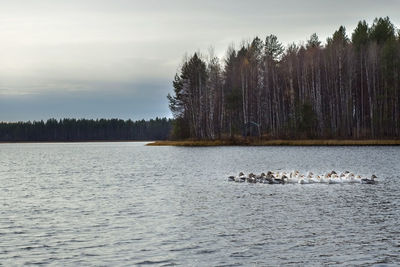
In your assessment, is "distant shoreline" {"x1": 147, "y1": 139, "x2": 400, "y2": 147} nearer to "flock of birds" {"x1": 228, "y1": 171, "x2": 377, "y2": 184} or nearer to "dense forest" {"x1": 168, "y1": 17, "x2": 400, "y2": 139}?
"dense forest" {"x1": 168, "y1": 17, "x2": 400, "y2": 139}

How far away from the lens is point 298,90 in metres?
86.2

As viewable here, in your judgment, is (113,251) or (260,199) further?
(260,199)

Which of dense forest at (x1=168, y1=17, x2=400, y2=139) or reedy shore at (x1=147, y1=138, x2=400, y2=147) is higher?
dense forest at (x1=168, y1=17, x2=400, y2=139)

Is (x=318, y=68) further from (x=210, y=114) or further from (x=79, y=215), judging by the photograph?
(x=79, y=215)

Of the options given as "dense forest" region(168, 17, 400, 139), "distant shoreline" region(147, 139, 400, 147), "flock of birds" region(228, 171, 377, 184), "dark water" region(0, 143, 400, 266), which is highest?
"dense forest" region(168, 17, 400, 139)

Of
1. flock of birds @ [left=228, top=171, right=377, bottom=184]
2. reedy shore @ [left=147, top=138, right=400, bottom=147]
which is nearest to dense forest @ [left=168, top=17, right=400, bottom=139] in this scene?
reedy shore @ [left=147, top=138, right=400, bottom=147]

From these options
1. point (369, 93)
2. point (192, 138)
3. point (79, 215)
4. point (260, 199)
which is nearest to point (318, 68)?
point (369, 93)

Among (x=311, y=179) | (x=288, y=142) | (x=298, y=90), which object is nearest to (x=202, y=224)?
(x=311, y=179)

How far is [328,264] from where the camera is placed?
12.4m

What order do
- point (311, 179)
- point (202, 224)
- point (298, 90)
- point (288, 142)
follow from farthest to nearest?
1. point (298, 90)
2. point (288, 142)
3. point (311, 179)
4. point (202, 224)

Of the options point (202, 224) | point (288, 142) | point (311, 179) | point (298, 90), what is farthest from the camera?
point (298, 90)

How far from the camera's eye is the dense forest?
73875mm

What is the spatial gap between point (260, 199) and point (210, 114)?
64096mm

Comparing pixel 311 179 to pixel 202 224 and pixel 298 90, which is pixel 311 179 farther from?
pixel 298 90
